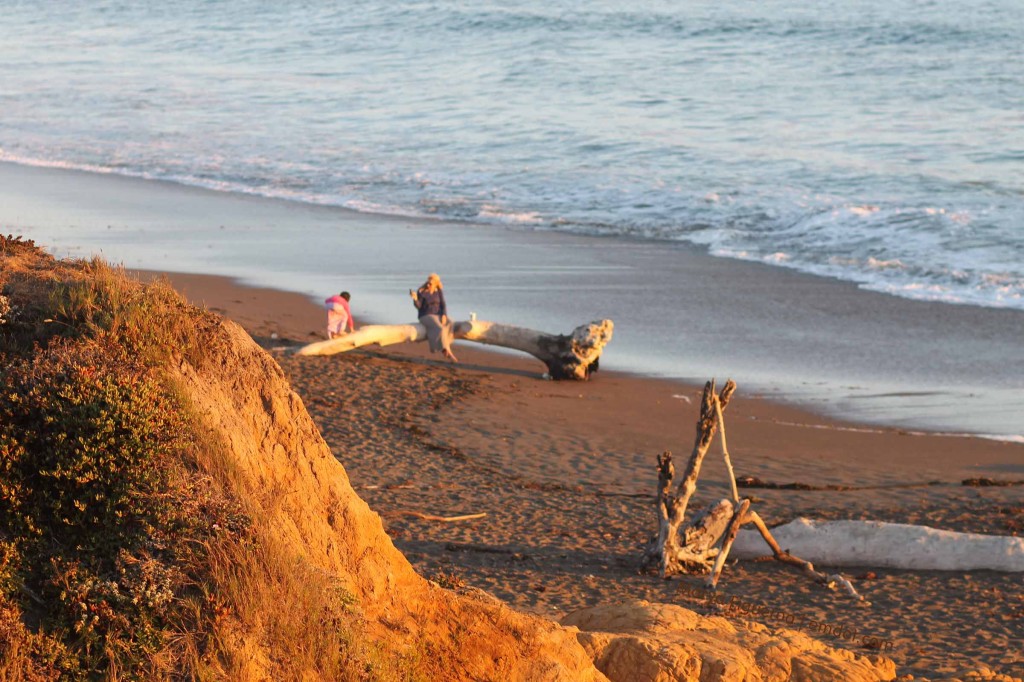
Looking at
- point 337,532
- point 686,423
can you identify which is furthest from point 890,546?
point 337,532

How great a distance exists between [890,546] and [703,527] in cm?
160

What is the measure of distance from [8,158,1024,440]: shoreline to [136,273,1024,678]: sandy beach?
125 cm

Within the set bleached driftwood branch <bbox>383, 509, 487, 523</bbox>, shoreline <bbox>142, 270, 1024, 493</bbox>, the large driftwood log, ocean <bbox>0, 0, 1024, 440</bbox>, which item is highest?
ocean <bbox>0, 0, 1024, 440</bbox>

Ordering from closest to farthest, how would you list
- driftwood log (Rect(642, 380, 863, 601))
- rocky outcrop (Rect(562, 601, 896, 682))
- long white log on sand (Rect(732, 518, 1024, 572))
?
rocky outcrop (Rect(562, 601, 896, 682))
driftwood log (Rect(642, 380, 863, 601))
long white log on sand (Rect(732, 518, 1024, 572))

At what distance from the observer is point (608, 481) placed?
12.6 meters

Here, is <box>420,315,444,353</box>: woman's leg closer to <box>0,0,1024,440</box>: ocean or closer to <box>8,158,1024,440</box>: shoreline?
<box>8,158,1024,440</box>: shoreline

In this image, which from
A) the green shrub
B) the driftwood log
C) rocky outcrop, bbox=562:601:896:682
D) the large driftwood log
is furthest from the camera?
the large driftwood log

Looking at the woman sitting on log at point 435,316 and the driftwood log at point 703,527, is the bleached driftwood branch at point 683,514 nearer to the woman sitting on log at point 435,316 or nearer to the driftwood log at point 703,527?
the driftwood log at point 703,527

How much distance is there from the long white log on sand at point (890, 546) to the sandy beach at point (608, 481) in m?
0.12

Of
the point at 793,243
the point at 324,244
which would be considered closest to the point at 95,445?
the point at 324,244

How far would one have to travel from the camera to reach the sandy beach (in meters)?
9.41

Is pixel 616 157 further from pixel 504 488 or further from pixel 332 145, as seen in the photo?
pixel 504 488

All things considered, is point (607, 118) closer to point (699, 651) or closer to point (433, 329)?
point (433, 329)

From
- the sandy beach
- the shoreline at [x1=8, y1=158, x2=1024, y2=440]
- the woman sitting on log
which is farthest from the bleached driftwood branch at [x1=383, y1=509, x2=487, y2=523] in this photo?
the woman sitting on log
